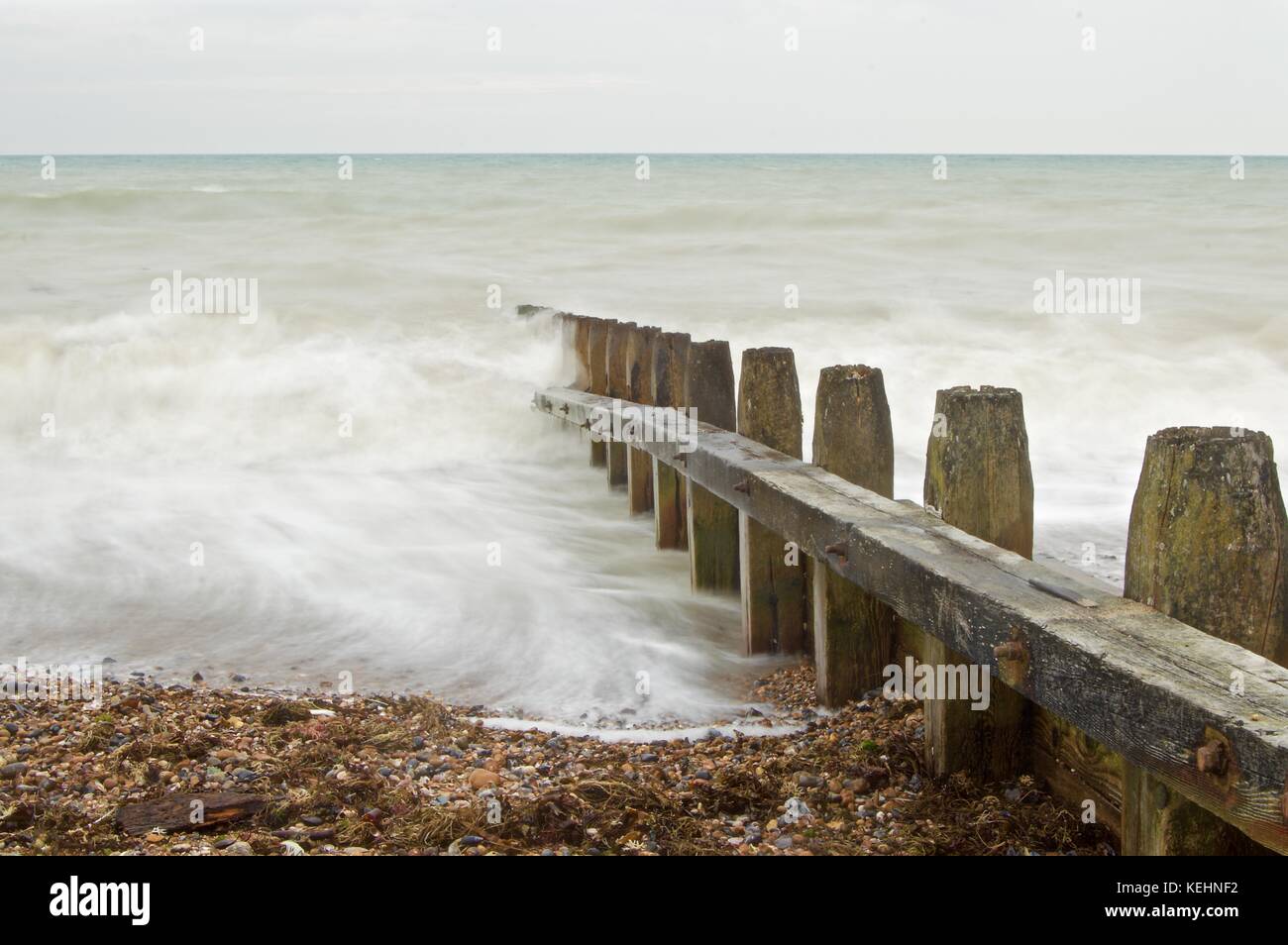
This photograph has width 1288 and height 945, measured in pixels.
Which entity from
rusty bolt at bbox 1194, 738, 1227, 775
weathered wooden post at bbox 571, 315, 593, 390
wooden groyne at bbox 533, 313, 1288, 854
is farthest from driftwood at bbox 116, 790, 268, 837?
weathered wooden post at bbox 571, 315, 593, 390

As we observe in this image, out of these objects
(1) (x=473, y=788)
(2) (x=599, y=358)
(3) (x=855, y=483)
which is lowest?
(1) (x=473, y=788)

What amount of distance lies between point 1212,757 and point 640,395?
554 cm

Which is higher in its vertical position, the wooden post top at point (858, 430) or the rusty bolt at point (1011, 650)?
the wooden post top at point (858, 430)

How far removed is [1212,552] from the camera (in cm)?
252

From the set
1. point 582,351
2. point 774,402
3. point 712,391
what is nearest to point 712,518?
point 712,391

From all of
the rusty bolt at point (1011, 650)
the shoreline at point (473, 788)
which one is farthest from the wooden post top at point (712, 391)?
the rusty bolt at point (1011, 650)

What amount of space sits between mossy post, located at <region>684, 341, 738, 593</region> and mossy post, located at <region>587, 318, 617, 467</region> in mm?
2436

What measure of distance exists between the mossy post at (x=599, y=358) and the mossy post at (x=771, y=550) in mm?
3188

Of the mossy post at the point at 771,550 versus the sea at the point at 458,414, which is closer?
the mossy post at the point at 771,550

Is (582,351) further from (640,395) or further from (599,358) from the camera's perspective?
(640,395)

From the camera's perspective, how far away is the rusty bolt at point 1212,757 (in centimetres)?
219

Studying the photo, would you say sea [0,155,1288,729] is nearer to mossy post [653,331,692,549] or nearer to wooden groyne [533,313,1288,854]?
mossy post [653,331,692,549]

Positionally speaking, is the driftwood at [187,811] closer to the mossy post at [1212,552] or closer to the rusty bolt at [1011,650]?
the rusty bolt at [1011,650]

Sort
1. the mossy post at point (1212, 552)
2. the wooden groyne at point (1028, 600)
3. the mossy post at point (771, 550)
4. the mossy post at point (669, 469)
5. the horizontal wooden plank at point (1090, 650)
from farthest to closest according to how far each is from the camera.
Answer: the mossy post at point (669, 469)
the mossy post at point (771, 550)
the mossy post at point (1212, 552)
the wooden groyne at point (1028, 600)
the horizontal wooden plank at point (1090, 650)
